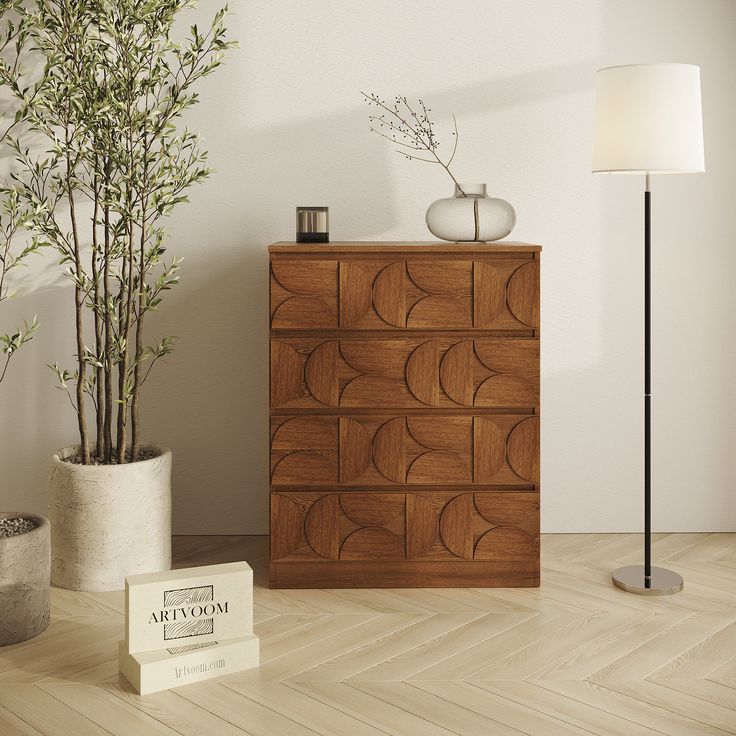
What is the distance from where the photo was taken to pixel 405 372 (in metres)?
3.00

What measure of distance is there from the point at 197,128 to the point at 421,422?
1.36 m

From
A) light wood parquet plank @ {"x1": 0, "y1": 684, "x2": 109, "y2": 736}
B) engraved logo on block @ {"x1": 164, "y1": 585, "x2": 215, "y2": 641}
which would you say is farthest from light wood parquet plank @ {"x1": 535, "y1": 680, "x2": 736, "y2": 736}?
light wood parquet plank @ {"x1": 0, "y1": 684, "x2": 109, "y2": 736}

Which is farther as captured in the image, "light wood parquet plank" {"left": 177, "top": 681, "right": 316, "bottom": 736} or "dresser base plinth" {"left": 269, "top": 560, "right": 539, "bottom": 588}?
"dresser base plinth" {"left": 269, "top": 560, "right": 539, "bottom": 588}

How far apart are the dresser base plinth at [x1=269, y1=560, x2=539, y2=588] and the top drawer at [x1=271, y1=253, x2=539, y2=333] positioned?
29.8 inches

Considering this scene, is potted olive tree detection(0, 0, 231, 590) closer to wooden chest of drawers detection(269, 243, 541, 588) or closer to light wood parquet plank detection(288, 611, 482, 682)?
wooden chest of drawers detection(269, 243, 541, 588)

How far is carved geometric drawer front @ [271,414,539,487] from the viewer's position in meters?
3.01

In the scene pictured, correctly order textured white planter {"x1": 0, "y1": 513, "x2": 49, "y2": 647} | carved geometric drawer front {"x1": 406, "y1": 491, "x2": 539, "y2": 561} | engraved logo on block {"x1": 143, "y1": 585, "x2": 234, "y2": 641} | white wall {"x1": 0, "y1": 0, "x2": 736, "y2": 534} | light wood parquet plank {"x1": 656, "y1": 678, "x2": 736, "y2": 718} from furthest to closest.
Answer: white wall {"x1": 0, "y1": 0, "x2": 736, "y2": 534}, carved geometric drawer front {"x1": 406, "y1": 491, "x2": 539, "y2": 561}, textured white planter {"x1": 0, "y1": 513, "x2": 49, "y2": 647}, engraved logo on block {"x1": 143, "y1": 585, "x2": 234, "y2": 641}, light wood parquet plank {"x1": 656, "y1": 678, "x2": 736, "y2": 718}

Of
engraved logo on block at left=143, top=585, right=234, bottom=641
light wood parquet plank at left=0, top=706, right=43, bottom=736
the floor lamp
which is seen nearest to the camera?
light wood parquet plank at left=0, top=706, right=43, bottom=736

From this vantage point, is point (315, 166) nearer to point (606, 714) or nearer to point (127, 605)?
point (127, 605)

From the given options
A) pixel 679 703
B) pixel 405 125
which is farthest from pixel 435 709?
pixel 405 125

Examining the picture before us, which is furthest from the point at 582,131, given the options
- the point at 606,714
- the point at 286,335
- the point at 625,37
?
the point at 606,714

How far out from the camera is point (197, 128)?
3416mm

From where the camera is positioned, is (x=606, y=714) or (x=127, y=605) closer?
(x=606, y=714)

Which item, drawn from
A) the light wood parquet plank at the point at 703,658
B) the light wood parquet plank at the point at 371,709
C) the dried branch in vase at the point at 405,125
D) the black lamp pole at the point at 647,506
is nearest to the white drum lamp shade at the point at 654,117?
the black lamp pole at the point at 647,506
